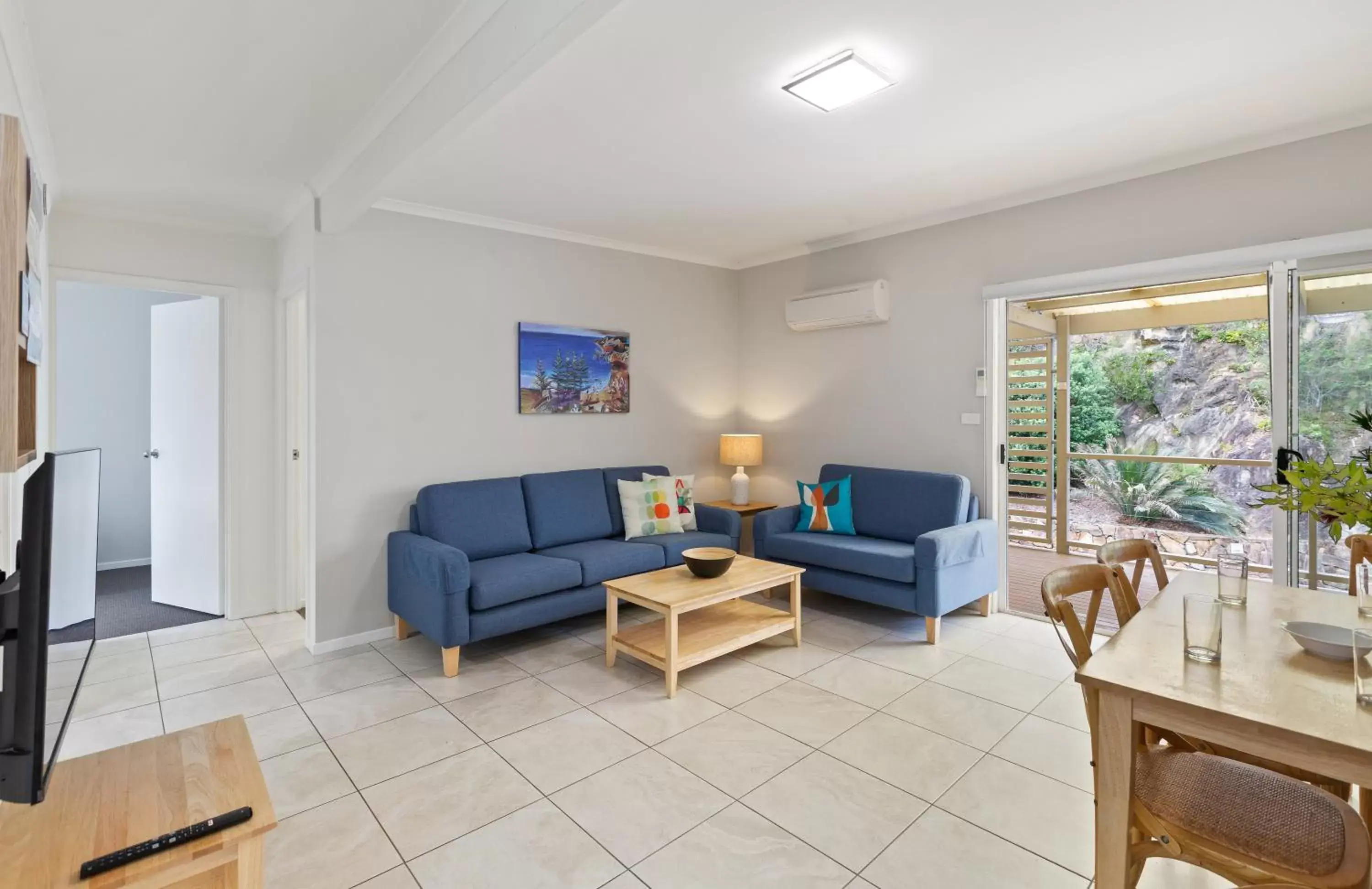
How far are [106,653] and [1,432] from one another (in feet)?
11.0

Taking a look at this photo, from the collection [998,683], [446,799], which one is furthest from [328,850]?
[998,683]

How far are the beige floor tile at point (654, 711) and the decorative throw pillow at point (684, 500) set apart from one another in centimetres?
159

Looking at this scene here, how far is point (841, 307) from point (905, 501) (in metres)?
1.44

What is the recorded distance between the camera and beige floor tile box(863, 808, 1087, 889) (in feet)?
6.10

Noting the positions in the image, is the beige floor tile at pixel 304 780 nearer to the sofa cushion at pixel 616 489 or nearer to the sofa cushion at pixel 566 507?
the sofa cushion at pixel 566 507

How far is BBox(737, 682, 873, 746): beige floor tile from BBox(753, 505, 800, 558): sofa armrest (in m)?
1.39

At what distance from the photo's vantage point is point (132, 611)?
174 inches

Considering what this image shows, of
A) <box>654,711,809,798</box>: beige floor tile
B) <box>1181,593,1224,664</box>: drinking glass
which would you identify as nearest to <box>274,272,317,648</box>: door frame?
<box>654,711,809,798</box>: beige floor tile

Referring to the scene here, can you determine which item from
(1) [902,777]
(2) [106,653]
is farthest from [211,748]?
(2) [106,653]

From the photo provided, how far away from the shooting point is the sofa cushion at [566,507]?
422cm

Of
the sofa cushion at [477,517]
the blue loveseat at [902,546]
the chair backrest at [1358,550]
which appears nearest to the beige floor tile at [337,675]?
the sofa cushion at [477,517]

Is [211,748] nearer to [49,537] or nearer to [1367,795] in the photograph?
[49,537]

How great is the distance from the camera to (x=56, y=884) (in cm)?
104

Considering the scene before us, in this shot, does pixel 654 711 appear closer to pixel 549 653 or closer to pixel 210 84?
pixel 549 653
